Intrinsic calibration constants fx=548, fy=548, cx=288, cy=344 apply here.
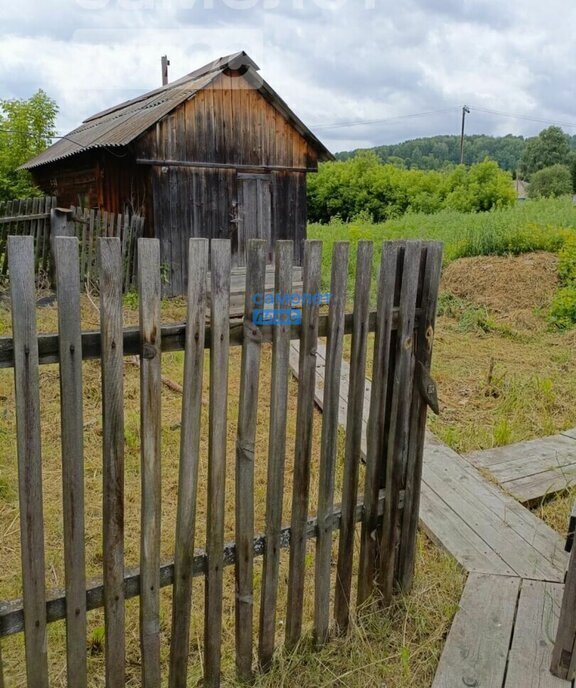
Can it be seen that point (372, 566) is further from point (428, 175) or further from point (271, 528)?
point (428, 175)

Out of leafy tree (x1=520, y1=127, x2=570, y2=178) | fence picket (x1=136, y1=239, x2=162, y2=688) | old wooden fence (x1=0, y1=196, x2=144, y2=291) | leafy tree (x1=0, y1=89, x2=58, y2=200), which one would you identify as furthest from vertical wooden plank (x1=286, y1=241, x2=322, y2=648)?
leafy tree (x1=520, y1=127, x2=570, y2=178)

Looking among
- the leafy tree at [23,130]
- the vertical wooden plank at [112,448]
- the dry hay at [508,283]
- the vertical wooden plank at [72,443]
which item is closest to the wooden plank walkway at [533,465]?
the vertical wooden plank at [112,448]

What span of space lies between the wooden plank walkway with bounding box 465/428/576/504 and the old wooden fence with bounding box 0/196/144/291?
650 centimetres

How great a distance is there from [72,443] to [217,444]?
Answer: 0.46 m

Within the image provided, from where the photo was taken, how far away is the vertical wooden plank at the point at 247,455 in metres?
1.78

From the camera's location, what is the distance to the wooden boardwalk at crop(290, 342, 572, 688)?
212cm

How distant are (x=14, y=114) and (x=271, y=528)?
63.9 feet

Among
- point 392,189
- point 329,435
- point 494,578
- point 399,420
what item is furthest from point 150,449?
point 392,189

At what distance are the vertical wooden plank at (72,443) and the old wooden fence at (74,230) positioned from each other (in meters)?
7.40

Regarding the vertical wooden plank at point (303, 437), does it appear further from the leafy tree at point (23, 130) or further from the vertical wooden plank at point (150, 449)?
the leafy tree at point (23, 130)

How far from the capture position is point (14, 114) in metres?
17.5

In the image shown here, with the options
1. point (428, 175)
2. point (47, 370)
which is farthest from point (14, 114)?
point (428, 175)

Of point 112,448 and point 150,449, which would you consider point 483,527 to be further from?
point 112,448

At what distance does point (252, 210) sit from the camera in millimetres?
11258
